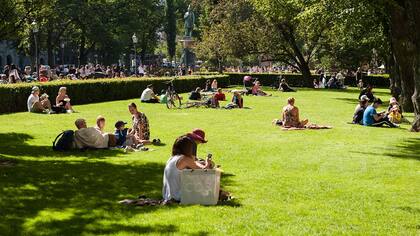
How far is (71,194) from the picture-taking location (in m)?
9.66

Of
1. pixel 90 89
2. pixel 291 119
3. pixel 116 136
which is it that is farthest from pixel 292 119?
pixel 90 89

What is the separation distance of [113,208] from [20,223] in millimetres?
1419

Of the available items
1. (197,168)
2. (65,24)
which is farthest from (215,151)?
(65,24)

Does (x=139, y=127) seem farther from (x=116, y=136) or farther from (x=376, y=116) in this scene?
(x=376, y=116)

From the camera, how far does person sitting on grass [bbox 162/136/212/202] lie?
8.88 m

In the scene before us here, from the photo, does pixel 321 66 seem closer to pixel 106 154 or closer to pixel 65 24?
pixel 65 24

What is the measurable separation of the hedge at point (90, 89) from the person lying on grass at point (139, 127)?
38.2ft

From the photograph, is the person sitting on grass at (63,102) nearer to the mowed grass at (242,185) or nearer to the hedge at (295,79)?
the mowed grass at (242,185)

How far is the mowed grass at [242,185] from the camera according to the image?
782cm

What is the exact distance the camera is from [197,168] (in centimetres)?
A: 891

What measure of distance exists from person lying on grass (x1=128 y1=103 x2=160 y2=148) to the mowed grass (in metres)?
0.58

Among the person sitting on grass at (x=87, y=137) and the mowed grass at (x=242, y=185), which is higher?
the person sitting on grass at (x=87, y=137)

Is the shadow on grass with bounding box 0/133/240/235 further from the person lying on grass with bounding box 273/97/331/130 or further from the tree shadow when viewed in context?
the person lying on grass with bounding box 273/97/331/130

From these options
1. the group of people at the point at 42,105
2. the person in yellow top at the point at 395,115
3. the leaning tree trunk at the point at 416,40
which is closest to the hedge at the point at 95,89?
the group of people at the point at 42,105
